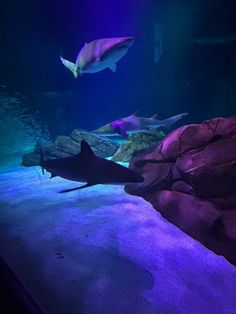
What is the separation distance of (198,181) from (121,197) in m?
1.63

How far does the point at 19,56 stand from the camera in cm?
1155

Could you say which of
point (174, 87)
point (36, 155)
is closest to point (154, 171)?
point (36, 155)

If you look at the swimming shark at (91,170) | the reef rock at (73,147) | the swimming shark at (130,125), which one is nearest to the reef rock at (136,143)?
the reef rock at (73,147)

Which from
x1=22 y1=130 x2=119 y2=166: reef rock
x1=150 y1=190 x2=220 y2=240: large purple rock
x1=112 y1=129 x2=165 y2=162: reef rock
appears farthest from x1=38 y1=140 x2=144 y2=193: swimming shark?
x1=22 y1=130 x2=119 y2=166: reef rock

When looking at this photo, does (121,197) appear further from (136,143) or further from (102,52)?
(136,143)

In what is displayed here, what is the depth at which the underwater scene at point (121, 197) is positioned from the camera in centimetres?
230

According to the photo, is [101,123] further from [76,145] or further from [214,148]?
[214,148]

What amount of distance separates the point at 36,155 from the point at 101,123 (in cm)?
531

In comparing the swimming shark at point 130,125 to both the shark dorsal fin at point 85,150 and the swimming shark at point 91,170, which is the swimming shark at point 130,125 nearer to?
the swimming shark at point 91,170

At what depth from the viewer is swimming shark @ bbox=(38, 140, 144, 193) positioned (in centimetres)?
318

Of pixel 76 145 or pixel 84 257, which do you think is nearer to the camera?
pixel 84 257

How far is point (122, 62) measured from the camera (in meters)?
13.3

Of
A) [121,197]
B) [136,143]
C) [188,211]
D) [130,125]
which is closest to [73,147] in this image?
[136,143]

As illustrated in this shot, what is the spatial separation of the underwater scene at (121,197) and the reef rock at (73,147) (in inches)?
2.2
